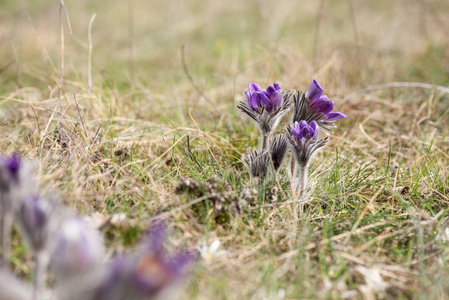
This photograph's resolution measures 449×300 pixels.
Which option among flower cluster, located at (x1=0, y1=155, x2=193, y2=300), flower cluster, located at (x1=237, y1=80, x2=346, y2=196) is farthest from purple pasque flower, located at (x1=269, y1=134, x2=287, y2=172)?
flower cluster, located at (x1=0, y1=155, x2=193, y2=300)

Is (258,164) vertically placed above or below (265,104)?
below

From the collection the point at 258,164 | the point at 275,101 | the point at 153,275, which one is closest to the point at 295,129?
the point at 275,101

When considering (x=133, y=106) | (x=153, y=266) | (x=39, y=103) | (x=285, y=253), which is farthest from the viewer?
(x=133, y=106)

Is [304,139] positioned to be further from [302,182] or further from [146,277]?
[146,277]

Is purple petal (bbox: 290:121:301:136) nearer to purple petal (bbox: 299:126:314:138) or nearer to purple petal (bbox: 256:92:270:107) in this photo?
purple petal (bbox: 299:126:314:138)

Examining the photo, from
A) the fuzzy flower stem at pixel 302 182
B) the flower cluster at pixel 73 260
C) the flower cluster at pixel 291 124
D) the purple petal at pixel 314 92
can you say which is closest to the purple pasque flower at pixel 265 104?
the flower cluster at pixel 291 124

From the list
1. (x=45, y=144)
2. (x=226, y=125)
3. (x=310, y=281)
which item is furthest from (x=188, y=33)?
(x=310, y=281)

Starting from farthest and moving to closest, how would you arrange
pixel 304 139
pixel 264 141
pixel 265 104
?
1. pixel 264 141
2. pixel 265 104
3. pixel 304 139

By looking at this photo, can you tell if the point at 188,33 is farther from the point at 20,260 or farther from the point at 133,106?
the point at 20,260
